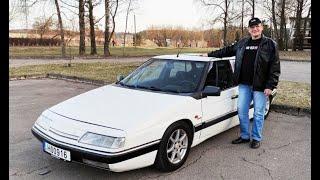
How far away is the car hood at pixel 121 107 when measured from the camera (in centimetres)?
388

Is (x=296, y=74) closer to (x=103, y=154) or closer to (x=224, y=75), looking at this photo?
(x=224, y=75)

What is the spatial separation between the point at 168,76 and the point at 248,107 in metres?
1.31

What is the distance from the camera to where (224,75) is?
5469mm

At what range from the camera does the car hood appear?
3885 millimetres

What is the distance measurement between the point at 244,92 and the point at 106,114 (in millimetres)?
2275

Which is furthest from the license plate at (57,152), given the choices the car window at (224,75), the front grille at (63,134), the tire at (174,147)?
the car window at (224,75)

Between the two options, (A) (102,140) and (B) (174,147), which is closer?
(A) (102,140)

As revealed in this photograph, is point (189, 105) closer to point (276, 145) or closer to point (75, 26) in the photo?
point (276, 145)

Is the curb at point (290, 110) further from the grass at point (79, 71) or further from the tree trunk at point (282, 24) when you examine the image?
the tree trunk at point (282, 24)

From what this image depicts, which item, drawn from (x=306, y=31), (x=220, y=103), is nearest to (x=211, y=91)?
(x=220, y=103)

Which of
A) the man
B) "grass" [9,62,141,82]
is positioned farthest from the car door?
"grass" [9,62,141,82]

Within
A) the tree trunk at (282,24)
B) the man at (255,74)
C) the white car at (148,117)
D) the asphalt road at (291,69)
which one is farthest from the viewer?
the tree trunk at (282,24)

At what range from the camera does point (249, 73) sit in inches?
201

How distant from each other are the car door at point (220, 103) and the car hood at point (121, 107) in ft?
1.63
